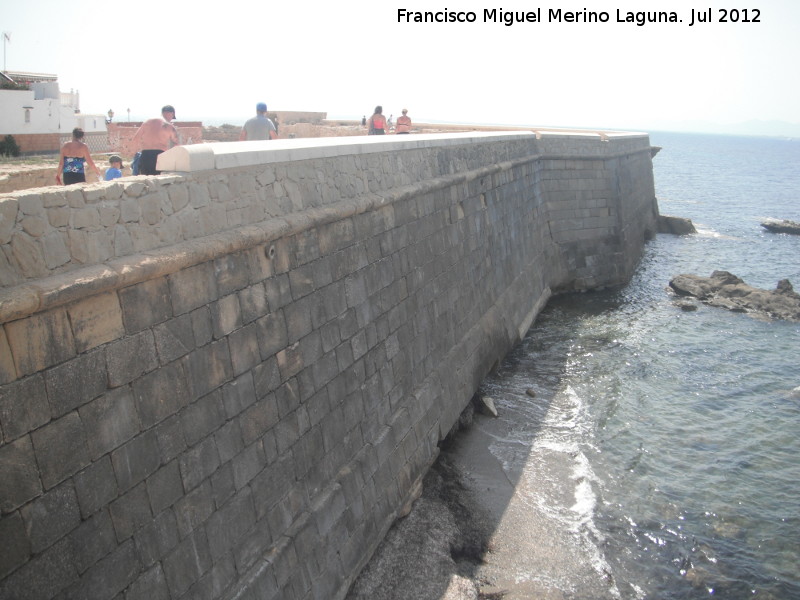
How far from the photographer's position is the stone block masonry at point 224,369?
376 centimetres

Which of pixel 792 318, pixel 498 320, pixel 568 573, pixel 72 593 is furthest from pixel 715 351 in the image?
pixel 72 593

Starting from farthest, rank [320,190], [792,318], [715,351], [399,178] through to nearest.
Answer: [792,318], [715,351], [399,178], [320,190]

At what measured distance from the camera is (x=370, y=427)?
25.3ft

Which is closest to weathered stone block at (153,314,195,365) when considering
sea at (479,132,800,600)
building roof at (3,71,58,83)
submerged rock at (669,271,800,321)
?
sea at (479,132,800,600)

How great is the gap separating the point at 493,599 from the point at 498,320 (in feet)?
22.2

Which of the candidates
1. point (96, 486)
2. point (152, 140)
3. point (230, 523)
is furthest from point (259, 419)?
point (152, 140)

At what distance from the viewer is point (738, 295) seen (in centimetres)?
2003

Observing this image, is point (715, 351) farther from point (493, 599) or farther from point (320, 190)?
point (320, 190)

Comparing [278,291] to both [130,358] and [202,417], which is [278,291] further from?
[130,358]

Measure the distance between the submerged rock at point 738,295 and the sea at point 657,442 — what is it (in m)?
0.47

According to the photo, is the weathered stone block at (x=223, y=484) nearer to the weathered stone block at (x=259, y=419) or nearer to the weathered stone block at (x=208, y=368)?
the weathered stone block at (x=259, y=419)

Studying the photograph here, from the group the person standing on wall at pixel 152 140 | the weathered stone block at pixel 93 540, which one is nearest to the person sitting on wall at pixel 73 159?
the person standing on wall at pixel 152 140

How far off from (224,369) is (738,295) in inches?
721

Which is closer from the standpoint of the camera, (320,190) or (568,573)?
(320,190)
